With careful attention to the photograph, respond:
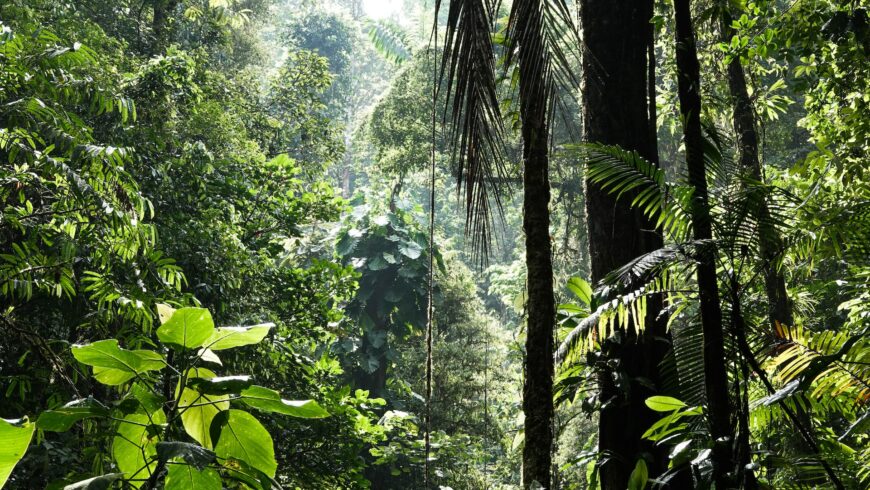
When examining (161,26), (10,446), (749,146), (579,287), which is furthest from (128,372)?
(161,26)

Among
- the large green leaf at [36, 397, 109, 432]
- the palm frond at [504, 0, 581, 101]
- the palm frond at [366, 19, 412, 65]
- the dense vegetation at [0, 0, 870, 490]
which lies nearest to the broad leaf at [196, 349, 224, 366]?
the dense vegetation at [0, 0, 870, 490]

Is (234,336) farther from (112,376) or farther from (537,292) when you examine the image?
(537,292)

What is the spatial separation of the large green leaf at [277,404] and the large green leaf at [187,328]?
0.09m

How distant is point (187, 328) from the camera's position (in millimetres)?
939

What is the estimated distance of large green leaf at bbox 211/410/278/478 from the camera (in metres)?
0.96

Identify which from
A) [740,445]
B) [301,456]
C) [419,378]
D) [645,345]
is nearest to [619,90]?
[645,345]

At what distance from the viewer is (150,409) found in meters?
0.98

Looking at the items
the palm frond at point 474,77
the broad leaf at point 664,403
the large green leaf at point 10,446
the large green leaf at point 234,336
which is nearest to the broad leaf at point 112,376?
the large green leaf at point 234,336

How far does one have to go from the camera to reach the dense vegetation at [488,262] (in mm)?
1770

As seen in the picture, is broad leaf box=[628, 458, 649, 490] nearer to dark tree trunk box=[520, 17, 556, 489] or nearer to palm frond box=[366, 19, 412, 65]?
dark tree trunk box=[520, 17, 556, 489]

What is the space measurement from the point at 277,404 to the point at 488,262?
1361 millimetres

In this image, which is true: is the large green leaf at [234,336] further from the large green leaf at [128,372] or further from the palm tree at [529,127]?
the palm tree at [529,127]

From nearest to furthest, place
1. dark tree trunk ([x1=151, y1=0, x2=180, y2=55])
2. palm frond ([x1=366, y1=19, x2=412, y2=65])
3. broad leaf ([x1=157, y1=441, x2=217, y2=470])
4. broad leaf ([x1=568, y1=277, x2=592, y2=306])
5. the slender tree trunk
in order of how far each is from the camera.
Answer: broad leaf ([x1=157, y1=441, x2=217, y2=470]) < broad leaf ([x1=568, y1=277, x2=592, y2=306]) < the slender tree trunk < dark tree trunk ([x1=151, y1=0, x2=180, y2=55]) < palm frond ([x1=366, y1=19, x2=412, y2=65])

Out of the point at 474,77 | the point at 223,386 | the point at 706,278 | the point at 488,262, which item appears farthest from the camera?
the point at 488,262
